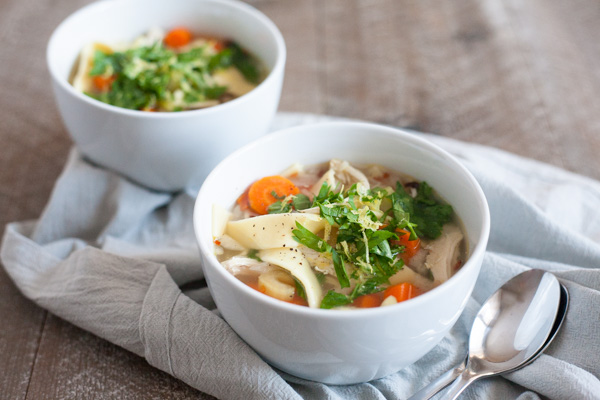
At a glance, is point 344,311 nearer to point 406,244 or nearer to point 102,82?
point 406,244

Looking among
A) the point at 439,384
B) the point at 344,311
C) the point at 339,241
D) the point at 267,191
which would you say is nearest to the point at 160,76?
the point at 267,191

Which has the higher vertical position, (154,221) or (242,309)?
(242,309)

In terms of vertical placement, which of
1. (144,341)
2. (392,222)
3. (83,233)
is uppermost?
(392,222)

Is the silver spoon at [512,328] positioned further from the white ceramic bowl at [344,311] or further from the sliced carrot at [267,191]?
the sliced carrot at [267,191]

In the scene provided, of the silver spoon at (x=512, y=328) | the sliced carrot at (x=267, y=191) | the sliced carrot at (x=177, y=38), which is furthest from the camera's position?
the sliced carrot at (x=177, y=38)

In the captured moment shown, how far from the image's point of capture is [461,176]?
199cm

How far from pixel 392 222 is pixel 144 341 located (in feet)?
2.80

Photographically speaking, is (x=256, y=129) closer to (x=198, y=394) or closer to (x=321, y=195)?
(x=321, y=195)

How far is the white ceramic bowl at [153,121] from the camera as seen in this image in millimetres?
2434

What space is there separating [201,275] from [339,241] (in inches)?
24.5

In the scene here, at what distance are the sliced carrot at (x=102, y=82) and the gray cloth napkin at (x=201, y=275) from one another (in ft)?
1.06

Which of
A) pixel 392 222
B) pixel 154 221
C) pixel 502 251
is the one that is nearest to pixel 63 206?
pixel 154 221

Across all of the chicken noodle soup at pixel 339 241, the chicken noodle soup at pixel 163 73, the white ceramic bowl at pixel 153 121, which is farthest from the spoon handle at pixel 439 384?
the chicken noodle soup at pixel 163 73

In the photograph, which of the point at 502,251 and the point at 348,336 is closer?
the point at 348,336
